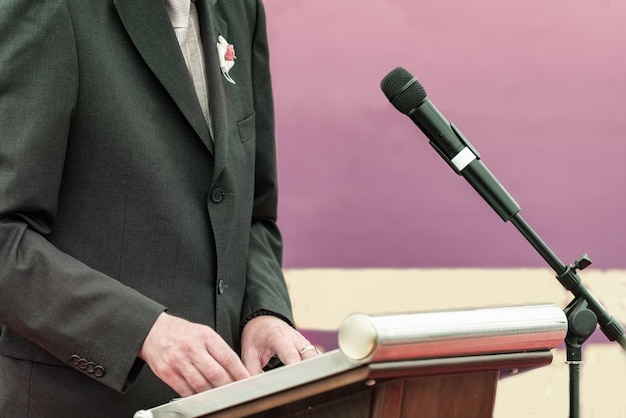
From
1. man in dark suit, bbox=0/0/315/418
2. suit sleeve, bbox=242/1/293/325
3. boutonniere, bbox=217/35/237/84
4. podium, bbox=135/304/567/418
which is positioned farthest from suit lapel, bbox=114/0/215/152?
podium, bbox=135/304/567/418

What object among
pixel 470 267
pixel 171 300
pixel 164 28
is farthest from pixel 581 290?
pixel 470 267

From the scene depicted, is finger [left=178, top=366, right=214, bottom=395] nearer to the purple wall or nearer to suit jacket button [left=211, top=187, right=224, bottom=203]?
suit jacket button [left=211, top=187, right=224, bottom=203]

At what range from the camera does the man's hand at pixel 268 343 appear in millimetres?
1121

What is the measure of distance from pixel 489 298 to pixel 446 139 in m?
1.19

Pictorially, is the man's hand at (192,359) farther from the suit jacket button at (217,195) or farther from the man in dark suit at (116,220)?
the suit jacket button at (217,195)

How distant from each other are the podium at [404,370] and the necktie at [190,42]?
1.77 ft

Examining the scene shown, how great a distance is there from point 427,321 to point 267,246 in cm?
73

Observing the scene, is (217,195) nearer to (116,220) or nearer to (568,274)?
(116,220)

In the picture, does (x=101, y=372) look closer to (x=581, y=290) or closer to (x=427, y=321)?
(x=427, y=321)

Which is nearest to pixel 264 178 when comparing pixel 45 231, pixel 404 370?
pixel 45 231

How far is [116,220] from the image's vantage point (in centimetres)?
108

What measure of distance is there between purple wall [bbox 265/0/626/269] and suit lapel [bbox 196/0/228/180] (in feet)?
3.40

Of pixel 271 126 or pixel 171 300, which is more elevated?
pixel 271 126

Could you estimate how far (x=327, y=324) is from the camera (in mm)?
2283
